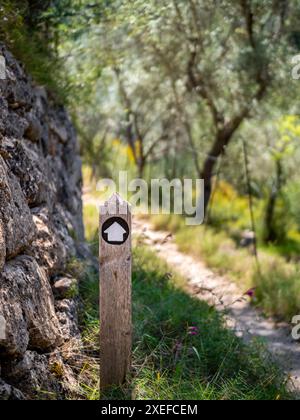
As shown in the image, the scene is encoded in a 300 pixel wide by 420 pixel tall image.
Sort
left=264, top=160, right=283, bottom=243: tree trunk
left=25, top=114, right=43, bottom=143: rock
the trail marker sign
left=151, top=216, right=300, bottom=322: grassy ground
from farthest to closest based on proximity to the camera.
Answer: left=264, top=160, right=283, bottom=243: tree trunk → left=151, top=216, right=300, bottom=322: grassy ground → left=25, top=114, right=43, bottom=143: rock → the trail marker sign

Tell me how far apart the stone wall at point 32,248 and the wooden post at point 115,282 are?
40cm

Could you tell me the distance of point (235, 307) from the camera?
7488mm

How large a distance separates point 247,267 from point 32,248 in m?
5.05

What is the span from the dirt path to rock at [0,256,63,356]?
1813 millimetres

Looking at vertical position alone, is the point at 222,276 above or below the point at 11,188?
below

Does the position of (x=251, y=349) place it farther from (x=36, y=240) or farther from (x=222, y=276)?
(x=222, y=276)

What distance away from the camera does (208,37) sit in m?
10.7

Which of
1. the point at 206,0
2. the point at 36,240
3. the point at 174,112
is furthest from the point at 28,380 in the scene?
the point at 174,112

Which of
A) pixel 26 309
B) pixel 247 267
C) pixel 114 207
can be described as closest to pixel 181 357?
pixel 26 309

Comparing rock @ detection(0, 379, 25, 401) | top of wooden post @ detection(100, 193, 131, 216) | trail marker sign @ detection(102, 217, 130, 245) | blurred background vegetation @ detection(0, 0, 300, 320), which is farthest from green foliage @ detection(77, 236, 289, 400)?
blurred background vegetation @ detection(0, 0, 300, 320)

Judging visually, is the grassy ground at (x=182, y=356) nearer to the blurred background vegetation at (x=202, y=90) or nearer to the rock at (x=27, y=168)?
the rock at (x=27, y=168)

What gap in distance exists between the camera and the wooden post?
11.2ft

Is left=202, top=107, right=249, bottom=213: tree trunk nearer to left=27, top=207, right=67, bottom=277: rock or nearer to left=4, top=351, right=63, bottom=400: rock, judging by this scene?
left=27, top=207, right=67, bottom=277: rock

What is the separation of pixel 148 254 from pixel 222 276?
1.61 metres
